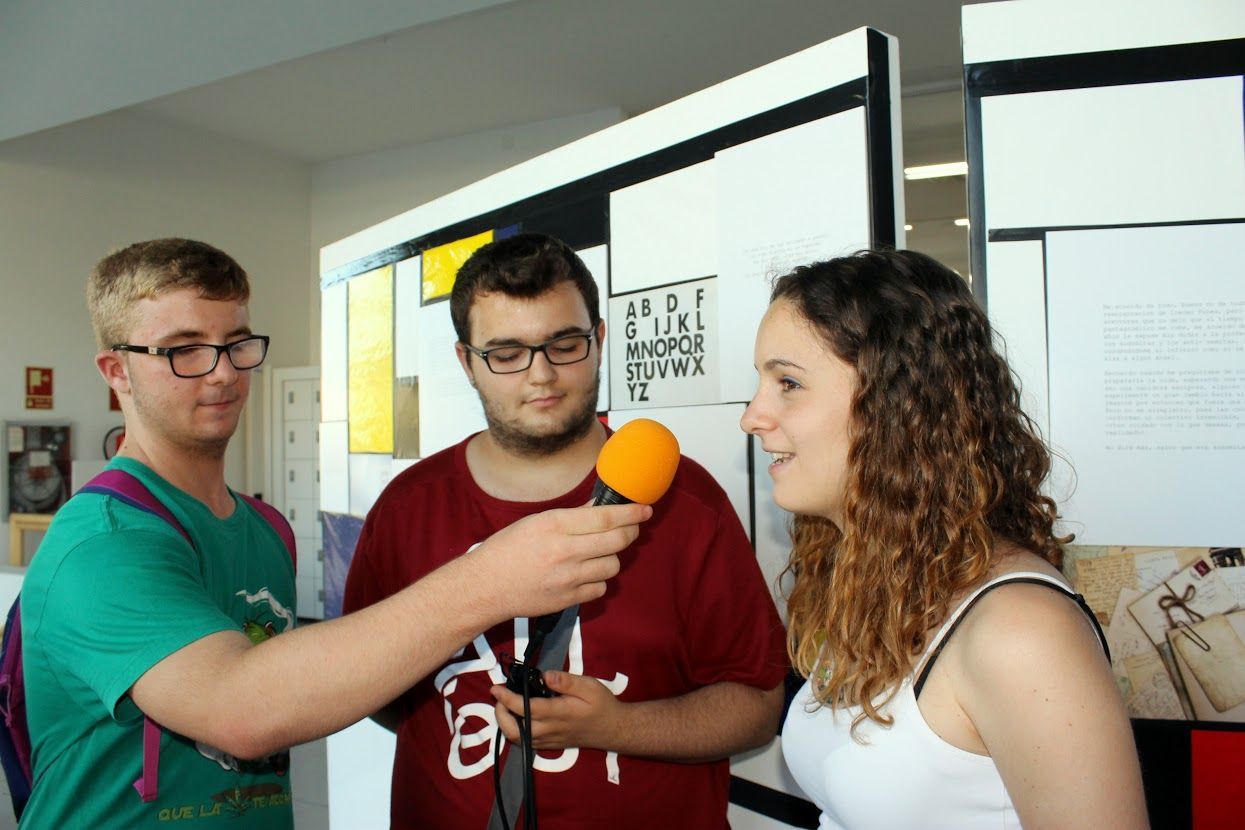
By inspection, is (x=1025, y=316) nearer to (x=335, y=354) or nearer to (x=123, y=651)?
(x=123, y=651)

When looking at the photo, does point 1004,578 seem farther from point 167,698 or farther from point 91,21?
point 91,21

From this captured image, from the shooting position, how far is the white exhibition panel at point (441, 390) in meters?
2.93

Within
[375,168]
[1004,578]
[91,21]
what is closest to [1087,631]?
[1004,578]

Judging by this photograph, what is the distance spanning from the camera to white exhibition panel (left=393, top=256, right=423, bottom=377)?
3.22m

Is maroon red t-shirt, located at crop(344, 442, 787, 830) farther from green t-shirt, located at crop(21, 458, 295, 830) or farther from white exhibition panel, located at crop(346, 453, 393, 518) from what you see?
white exhibition panel, located at crop(346, 453, 393, 518)

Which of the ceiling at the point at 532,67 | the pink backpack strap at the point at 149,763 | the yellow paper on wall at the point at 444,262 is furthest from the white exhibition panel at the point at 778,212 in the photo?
the ceiling at the point at 532,67

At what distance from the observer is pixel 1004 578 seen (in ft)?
3.43

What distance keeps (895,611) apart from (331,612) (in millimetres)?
3105

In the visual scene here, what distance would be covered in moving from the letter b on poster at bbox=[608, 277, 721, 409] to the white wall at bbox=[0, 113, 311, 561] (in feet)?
23.4

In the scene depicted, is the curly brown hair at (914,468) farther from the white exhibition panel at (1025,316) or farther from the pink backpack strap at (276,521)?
the pink backpack strap at (276,521)

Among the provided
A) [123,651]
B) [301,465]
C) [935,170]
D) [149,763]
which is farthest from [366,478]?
[935,170]

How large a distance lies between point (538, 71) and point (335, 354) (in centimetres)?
438

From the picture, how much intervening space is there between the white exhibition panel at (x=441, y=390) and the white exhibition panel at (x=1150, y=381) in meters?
1.72

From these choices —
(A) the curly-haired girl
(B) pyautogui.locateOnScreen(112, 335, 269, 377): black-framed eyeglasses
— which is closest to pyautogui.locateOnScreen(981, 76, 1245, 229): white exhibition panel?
(A) the curly-haired girl
